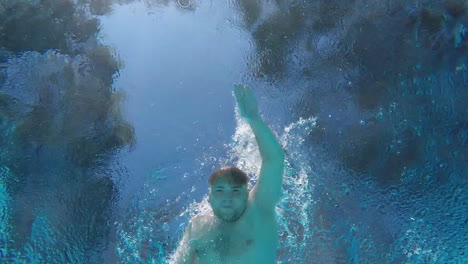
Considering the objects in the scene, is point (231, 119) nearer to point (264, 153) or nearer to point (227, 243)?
point (264, 153)

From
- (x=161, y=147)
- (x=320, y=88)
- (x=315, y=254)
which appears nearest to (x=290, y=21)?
(x=320, y=88)

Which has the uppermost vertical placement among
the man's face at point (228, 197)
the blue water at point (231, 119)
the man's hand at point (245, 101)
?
the blue water at point (231, 119)

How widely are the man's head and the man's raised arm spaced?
7.4 inches

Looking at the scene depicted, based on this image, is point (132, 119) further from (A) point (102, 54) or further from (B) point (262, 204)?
(B) point (262, 204)

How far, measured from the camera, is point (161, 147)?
625 centimetres

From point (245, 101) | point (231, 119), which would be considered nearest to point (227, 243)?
point (245, 101)

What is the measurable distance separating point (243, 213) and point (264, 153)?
0.68m

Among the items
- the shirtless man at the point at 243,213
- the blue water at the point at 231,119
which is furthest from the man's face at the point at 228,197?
the blue water at the point at 231,119

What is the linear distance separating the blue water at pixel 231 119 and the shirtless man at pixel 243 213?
6.75 feet

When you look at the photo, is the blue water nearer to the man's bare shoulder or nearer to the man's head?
the man's bare shoulder

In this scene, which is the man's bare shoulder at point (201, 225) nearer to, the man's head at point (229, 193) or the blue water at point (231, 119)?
the man's head at point (229, 193)

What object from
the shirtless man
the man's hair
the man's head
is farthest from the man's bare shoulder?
the man's hair

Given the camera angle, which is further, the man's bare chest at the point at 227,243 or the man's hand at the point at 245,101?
the man's bare chest at the point at 227,243

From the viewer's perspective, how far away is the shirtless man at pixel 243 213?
3754 millimetres
